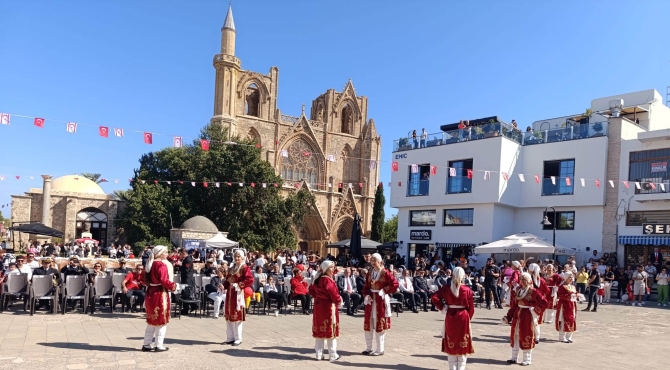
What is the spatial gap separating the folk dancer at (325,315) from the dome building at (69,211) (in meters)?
36.1

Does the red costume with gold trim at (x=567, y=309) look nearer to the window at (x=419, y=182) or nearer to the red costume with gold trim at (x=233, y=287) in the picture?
the red costume with gold trim at (x=233, y=287)

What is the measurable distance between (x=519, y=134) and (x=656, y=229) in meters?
8.65

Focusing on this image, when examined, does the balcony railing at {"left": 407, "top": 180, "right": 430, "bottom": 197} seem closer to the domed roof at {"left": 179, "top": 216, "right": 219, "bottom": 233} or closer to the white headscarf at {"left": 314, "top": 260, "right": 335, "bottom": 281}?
the domed roof at {"left": 179, "top": 216, "right": 219, "bottom": 233}

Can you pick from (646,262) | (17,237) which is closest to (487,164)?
(646,262)

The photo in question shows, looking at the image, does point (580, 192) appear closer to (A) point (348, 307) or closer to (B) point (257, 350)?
(A) point (348, 307)

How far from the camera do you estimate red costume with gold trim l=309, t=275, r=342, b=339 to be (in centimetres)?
899

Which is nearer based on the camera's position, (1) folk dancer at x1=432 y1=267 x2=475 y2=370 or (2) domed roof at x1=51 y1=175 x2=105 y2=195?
(1) folk dancer at x1=432 y1=267 x2=475 y2=370

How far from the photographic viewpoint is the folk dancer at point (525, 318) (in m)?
9.34

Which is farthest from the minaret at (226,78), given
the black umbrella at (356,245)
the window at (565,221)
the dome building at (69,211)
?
the window at (565,221)

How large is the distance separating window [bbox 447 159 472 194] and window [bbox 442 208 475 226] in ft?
3.58

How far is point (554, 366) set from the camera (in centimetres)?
926

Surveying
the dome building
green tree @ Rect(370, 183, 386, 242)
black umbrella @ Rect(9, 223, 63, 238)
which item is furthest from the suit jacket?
green tree @ Rect(370, 183, 386, 242)

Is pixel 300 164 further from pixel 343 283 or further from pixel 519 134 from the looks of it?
pixel 343 283

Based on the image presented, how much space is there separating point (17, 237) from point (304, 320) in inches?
1273
